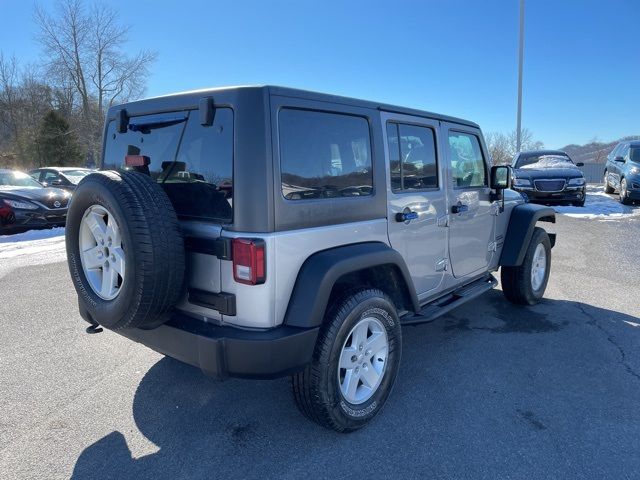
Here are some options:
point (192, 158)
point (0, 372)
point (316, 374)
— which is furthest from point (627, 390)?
point (0, 372)

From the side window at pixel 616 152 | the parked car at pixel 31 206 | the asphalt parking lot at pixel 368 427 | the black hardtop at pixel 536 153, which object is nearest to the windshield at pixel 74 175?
the parked car at pixel 31 206

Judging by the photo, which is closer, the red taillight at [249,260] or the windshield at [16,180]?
the red taillight at [249,260]

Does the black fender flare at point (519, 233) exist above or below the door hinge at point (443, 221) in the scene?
below

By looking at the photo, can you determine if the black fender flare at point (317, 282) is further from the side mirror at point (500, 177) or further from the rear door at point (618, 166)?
the rear door at point (618, 166)

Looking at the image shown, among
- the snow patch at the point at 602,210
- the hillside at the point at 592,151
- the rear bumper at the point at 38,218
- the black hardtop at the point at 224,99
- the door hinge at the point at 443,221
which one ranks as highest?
the hillside at the point at 592,151

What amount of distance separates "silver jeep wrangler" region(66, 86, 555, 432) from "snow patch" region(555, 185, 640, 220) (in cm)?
1025

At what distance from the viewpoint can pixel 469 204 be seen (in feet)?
13.1

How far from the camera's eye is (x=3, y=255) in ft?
24.0

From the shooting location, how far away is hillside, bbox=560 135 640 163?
1547 inches

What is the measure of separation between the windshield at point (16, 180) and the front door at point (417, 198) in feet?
32.8

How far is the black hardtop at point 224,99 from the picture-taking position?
2.36 metres

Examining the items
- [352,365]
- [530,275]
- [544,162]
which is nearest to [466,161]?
[530,275]

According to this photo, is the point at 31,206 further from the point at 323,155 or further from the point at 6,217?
the point at 323,155

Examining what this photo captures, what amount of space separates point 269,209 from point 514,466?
1879 millimetres
